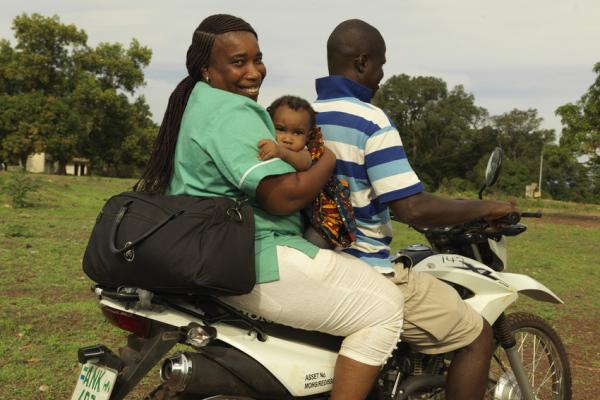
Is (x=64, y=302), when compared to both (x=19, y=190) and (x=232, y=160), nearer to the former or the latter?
(x=232, y=160)

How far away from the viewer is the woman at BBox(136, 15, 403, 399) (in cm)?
218

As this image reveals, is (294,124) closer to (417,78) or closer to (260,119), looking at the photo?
(260,119)

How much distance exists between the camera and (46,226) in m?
11.9

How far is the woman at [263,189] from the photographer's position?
2176 millimetres

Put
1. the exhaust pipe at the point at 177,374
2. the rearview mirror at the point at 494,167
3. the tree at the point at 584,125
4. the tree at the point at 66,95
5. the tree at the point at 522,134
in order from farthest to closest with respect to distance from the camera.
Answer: the tree at the point at 522,134, the tree at the point at 66,95, the tree at the point at 584,125, the rearview mirror at the point at 494,167, the exhaust pipe at the point at 177,374

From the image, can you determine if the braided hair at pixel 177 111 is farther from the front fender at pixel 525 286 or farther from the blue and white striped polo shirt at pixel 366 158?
the front fender at pixel 525 286

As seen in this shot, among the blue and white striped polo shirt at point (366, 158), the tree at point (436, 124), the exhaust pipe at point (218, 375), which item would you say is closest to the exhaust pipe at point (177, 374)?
the exhaust pipe at point (218, 375)

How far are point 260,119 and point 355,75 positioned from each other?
0.62 metres

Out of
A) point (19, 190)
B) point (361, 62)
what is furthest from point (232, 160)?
point (19, 190)

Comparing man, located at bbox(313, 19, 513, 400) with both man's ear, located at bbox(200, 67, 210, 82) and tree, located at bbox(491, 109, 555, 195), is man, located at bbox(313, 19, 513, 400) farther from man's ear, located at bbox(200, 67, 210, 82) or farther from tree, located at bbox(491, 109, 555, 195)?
tree, located at bbox(491, 109, 555, 195)

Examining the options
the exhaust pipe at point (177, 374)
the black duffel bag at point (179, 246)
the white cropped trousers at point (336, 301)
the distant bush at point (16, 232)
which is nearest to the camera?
the black duffel bag at point (179, 246)

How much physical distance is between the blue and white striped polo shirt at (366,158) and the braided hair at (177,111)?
41 centimetres

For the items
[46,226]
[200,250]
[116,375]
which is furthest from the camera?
[46,226]

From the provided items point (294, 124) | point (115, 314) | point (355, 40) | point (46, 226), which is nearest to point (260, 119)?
point (294, 124)
